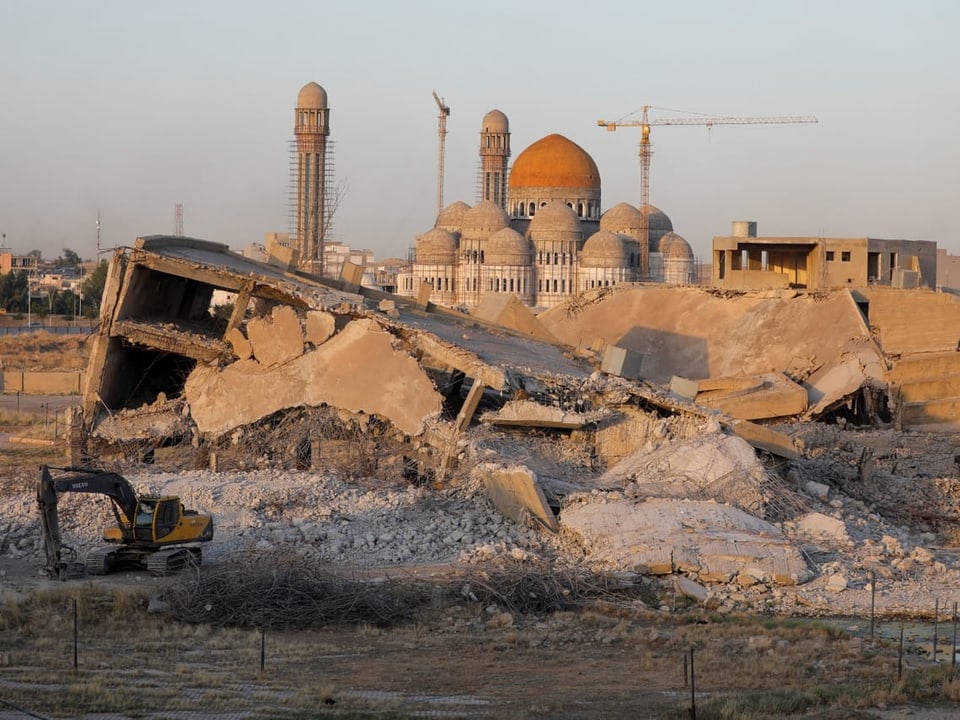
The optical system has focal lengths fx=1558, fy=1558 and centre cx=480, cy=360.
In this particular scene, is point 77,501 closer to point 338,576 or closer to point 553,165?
point 338,576

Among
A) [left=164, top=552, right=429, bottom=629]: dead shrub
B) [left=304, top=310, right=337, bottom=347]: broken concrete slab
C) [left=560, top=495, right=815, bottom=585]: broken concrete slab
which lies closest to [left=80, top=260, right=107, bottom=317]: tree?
[left=304, top=310, right=337, bottom=347]: broken concrete slab

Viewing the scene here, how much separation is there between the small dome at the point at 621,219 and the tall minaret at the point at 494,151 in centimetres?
1060

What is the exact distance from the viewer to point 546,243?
92.4 metres

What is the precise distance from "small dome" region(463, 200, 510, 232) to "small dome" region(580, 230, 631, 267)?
5.51 metres

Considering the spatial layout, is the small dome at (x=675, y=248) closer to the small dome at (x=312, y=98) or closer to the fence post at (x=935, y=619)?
the small dome at (x=312, y=98)

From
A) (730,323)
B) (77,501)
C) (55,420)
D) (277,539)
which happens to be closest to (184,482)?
(77,501)

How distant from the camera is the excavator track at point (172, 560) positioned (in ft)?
51.6

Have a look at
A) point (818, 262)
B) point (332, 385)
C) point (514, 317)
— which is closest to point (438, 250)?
point (818, 262)

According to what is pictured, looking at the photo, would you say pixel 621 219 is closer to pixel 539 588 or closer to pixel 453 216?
pixel 453 216

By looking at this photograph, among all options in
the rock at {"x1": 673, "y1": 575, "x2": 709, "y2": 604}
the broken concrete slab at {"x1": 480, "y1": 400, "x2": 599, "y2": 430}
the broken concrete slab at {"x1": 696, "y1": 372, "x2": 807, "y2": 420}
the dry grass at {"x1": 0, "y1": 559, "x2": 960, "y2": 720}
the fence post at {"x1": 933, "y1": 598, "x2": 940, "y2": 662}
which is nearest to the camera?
the dry grass at {"x1": 0, "y1": 559, "x2": 960, "y2": 720}

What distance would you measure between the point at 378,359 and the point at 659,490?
14.5 feet

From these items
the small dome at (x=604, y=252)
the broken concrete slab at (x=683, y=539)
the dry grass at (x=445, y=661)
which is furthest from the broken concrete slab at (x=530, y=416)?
the small dome at (x=604, y=252)

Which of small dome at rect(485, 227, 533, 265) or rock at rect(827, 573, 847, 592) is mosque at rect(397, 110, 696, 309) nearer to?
small dome at rect(485, 227, 533, 265)

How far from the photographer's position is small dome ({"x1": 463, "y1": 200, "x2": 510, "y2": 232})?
93000 millimetres
